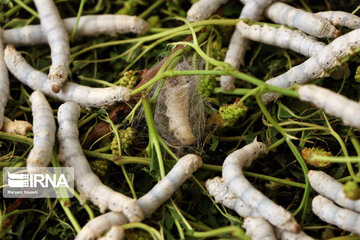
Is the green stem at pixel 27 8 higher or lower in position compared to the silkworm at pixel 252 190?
higher

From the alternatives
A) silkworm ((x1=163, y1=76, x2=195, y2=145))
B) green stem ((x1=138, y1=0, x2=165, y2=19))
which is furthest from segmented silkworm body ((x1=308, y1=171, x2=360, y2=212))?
green stem ((x1=138, y1=0, x2=165, y2=19))

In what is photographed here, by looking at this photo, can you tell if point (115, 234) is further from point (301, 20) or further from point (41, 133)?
point (301, 20)

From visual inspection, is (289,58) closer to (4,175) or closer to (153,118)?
(153,118)

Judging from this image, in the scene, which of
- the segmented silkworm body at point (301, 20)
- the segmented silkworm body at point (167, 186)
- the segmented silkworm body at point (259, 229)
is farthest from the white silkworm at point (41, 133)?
the segmented silkworm body at point (301, 20)

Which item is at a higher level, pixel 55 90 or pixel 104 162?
pixel 55 90

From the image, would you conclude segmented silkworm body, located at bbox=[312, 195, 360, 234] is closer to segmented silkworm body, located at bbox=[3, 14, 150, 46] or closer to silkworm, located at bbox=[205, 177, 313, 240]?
silkworm, located at bbox=[205, 177, 313, 240]

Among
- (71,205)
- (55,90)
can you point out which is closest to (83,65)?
(55,90)

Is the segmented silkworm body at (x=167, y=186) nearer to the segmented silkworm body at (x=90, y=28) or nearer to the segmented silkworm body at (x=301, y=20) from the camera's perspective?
the segmented silkworm body at (x=301, y=20)
